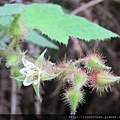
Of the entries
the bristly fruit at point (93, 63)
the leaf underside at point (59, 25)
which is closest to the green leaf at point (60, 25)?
the leaf underside at point (59, 25)

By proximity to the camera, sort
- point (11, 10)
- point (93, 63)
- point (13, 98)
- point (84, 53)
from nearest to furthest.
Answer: point (11, 10)
point (93, 63)
point (13, 98)
point (84, 53)

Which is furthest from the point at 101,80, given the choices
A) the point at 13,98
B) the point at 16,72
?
the point at 13,98

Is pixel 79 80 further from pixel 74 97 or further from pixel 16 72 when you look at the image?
pixel 16 72

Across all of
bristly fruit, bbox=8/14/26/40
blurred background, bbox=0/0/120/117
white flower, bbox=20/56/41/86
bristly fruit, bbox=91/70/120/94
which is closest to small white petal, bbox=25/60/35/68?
white flower, bbox=20/56/41/86

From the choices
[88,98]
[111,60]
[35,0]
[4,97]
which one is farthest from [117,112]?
[35,0]

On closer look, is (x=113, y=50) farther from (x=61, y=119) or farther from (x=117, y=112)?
(x=61, y=119)

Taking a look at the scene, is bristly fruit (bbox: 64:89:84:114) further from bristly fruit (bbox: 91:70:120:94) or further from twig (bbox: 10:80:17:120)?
twig (bbox: 10:80:17:120)
